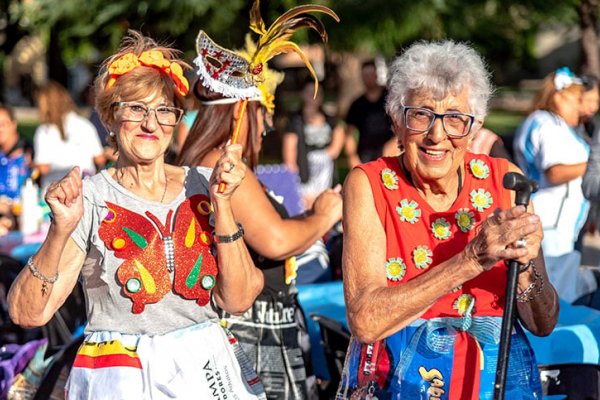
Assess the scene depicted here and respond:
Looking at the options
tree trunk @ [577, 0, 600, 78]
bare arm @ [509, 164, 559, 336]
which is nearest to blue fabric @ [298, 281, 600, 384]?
bare arm @ [509, 164, 559, 336]

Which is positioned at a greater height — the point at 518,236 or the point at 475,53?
the point at 475,53

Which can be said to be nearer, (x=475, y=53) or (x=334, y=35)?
(x=475, y=53)

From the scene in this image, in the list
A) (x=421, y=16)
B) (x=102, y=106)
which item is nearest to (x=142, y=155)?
(x=102, y=106)

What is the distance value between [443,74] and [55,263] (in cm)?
121

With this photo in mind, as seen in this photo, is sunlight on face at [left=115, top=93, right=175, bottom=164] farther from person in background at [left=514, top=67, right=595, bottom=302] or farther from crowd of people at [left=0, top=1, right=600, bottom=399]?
person in background at [left=514, top=67, right=595, bottom=302]

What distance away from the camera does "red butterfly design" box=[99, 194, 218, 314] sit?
111 inches

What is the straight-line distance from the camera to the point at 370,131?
962 cm

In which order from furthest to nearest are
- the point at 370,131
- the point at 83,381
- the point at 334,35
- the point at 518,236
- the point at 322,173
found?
the point at 334,35 < the point at 322,173 < the point at 370,131 < the point at 83,381 < the point at 518,236

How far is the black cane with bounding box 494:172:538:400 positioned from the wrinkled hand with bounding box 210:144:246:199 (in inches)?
30.9

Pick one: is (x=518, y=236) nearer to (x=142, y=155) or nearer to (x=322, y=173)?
(x=142, y=155)

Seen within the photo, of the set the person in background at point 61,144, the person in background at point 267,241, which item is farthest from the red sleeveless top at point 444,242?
the person in background at point 61,144

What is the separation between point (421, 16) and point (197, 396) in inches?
421

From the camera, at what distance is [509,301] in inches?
96.2

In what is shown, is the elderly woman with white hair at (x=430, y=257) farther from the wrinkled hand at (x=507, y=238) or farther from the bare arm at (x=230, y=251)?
the bare arm at (x=230, y=251)
